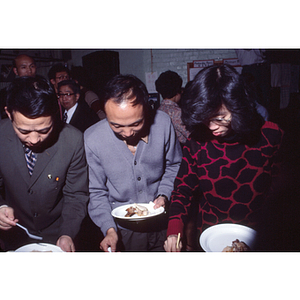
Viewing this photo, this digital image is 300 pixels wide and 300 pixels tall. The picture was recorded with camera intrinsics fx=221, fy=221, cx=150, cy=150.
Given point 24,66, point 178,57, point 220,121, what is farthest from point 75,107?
point 178,57

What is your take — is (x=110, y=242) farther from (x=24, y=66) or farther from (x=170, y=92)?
(x=170, y=92)

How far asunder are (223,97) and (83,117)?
1.68 metres

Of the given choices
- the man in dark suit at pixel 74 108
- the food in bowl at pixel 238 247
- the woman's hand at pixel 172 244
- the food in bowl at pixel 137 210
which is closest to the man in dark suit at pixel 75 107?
the man in dark suit at pixel 74 108

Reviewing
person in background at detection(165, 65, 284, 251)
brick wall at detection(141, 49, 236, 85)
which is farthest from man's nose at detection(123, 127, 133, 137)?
brick wall at detection(141, 49, 236, 85)

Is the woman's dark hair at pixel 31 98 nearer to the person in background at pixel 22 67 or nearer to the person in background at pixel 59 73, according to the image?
the person in background at pixel 22 67

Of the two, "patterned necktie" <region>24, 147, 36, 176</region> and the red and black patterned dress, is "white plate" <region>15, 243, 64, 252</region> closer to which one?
"patterned necktie" <region>24, 147, 36, 176</region>

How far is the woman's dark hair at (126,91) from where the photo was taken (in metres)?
1.29

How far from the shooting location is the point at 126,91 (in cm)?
130

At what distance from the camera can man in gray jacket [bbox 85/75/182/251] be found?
4.36 ft

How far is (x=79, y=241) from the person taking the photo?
158 cm

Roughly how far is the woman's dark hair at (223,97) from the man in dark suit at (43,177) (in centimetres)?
79

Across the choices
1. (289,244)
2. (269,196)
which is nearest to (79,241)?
(269,196)
